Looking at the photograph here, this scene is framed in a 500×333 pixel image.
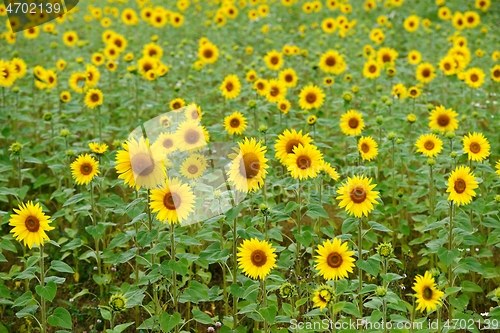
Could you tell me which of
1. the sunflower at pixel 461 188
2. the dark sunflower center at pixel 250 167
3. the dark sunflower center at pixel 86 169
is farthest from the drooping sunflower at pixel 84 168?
the sunflower at pixel 461 188

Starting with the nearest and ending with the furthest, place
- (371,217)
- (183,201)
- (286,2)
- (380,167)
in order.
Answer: (183,201)
(371,217)
(380,167)
(286,2)

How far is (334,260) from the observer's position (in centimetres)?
309

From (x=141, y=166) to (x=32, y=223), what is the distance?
2.10 feet

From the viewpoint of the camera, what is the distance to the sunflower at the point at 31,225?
10.3ft

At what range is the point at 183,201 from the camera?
123 inches

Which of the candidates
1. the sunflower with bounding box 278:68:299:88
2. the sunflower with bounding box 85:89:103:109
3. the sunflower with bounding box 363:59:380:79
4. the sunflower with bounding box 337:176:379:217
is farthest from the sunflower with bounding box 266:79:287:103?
the sunflower with bounding box 337:176:379:217

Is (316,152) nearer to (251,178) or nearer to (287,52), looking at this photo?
(251,178)

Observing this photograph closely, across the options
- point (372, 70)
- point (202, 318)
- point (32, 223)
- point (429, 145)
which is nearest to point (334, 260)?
point (202, 318)

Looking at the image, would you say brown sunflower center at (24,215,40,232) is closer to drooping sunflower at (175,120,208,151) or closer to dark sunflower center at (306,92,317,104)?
drooping sunflower at (175,120,208,151)

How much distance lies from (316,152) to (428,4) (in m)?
8.81

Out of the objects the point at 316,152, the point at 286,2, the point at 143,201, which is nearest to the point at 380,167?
the point at 316,152

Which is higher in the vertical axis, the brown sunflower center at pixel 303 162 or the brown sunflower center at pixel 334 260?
the brown sunflower center at pixel 303 162

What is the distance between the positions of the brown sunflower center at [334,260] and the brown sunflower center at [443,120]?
2.15 metres

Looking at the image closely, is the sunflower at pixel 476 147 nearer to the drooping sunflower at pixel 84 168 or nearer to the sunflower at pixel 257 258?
the sunflower at pixel 257 258
